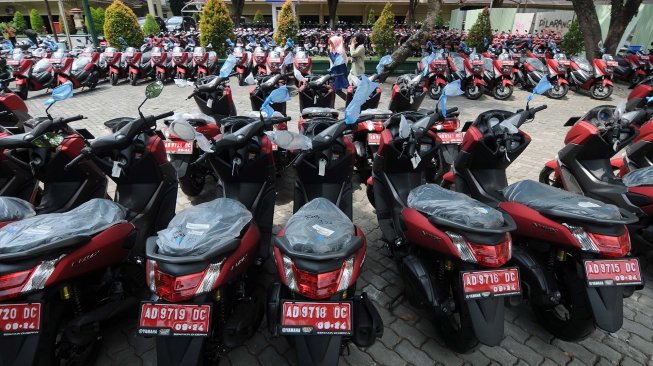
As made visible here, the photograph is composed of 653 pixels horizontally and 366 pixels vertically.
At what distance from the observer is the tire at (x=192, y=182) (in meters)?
4.23

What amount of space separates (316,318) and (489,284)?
3.31 ft

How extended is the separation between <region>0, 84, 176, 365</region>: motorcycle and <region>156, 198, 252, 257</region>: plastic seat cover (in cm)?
48

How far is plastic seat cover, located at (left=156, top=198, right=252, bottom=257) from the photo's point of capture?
1.82m

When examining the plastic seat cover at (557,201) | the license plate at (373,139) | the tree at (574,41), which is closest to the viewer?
the plastic seat cover at (557,201)

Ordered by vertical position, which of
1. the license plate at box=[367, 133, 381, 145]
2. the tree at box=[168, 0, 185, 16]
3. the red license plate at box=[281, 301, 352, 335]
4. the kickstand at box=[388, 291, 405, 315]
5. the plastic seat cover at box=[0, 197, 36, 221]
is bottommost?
the kickstand at box=[388, 291, 405, 315]

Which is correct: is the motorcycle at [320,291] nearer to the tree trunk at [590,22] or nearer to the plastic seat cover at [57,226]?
the plastic seat cover at [57,226]

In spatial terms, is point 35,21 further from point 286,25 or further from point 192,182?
point 192,182

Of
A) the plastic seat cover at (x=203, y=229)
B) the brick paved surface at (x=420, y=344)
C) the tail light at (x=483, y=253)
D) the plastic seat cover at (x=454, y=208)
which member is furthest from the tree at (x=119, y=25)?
the tail light at (x=483, y=253)

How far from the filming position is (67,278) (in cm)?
189

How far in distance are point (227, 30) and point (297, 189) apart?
11.8 meters

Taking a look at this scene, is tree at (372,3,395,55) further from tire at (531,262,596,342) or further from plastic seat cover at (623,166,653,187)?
tire at (531,262,596,342)

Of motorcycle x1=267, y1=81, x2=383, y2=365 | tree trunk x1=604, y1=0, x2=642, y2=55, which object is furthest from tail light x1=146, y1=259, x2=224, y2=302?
tree trunk x1=604, y1=0, x2=642, y2=55

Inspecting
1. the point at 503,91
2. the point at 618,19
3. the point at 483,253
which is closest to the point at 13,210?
the point at 483,253

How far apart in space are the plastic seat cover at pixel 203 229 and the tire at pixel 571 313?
6.91 ft
